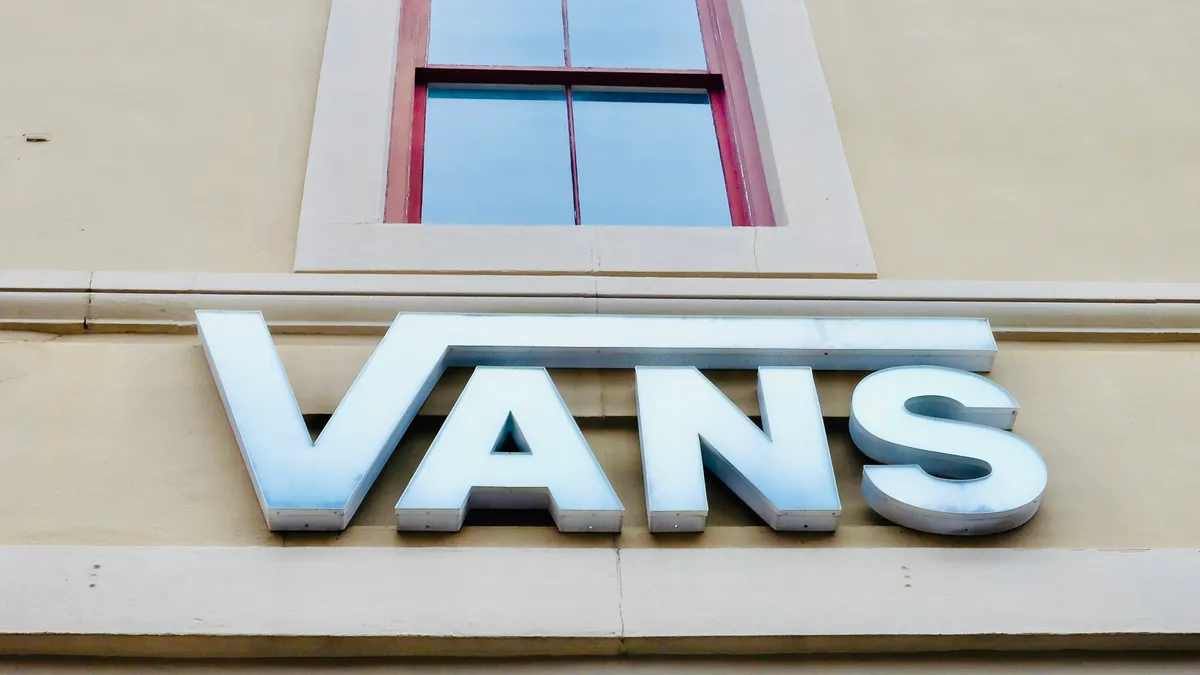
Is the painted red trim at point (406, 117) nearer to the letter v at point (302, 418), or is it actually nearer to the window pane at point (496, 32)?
the window pane at point (496, 32)

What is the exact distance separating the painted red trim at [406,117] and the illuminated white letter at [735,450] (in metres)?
1.37

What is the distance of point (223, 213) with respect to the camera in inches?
162

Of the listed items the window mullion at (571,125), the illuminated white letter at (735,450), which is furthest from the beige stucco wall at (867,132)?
the illuminated white letter at (735,450)

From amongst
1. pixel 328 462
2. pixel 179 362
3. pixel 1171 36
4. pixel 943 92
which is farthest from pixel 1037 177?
pixel 179 362

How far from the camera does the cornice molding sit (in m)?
3.72

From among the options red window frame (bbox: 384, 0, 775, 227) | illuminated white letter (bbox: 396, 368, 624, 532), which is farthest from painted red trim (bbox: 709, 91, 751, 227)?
illuminated white letter (bbox: 396, 368, 624, 532)

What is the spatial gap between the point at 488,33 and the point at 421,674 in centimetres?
321

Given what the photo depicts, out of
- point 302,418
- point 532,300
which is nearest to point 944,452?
point 532,300

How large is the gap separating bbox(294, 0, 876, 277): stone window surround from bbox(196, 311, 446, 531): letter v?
1.46 feet

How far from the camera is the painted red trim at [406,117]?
171 inches

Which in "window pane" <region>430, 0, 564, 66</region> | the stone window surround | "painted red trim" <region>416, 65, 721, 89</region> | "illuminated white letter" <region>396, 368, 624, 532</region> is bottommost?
"illuminated white letter" <region>396, 368, 624, 532</region>

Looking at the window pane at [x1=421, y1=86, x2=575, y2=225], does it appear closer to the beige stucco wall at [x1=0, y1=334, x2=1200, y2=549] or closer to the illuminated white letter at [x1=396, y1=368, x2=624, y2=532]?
the beige stucco wall at [x1=0, y1=334, x2=1200, y2=549]

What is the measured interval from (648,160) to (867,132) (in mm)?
929

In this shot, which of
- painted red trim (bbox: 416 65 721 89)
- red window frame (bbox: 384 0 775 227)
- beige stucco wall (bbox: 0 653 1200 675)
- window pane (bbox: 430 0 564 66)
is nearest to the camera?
beige stucco wall (bbox: 0 653 1200 675)
